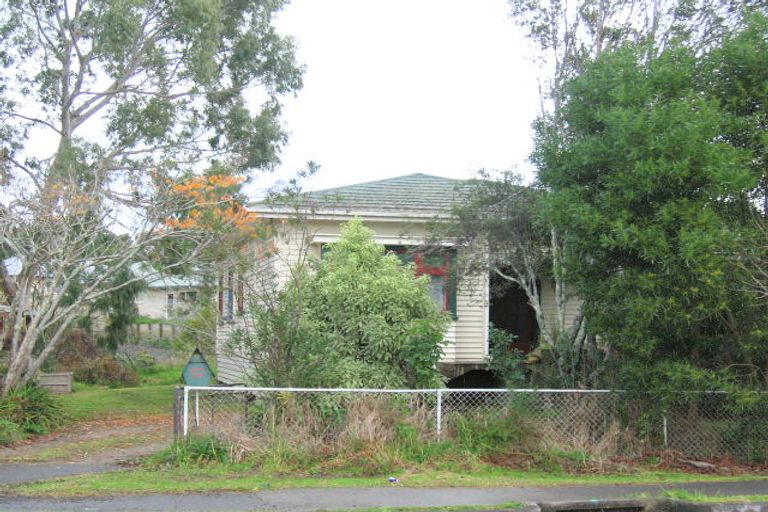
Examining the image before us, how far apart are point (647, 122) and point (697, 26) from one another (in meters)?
4.52

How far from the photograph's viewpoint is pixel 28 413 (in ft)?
41.5

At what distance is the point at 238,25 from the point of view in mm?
22500

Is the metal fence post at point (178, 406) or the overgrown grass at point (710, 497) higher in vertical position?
the metal fence post at point (178, 406)

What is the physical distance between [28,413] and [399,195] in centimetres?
821

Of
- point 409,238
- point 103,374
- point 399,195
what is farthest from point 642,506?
point 103,374

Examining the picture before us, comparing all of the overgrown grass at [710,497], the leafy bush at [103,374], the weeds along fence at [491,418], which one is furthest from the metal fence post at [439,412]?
the leafy bush at [103,374]

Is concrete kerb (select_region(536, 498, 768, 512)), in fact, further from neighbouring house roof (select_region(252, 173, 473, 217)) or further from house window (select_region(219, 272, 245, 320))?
neighbouring house roof (select_region(252, 173, 473, 217))

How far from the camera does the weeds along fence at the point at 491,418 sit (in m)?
9.34

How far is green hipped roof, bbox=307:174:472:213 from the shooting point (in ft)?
50.6

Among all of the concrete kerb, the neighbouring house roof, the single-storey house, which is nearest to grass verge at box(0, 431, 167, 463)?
the single-storey house

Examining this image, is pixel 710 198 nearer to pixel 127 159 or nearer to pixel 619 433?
pixel 619 433

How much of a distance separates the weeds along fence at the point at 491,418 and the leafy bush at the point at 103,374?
14.2 meters

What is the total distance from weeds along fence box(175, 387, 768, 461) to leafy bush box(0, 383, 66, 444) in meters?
3.95

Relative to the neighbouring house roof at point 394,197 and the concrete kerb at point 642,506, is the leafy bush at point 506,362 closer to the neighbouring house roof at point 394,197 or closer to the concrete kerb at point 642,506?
the neighbouring house roof at point 394,197
